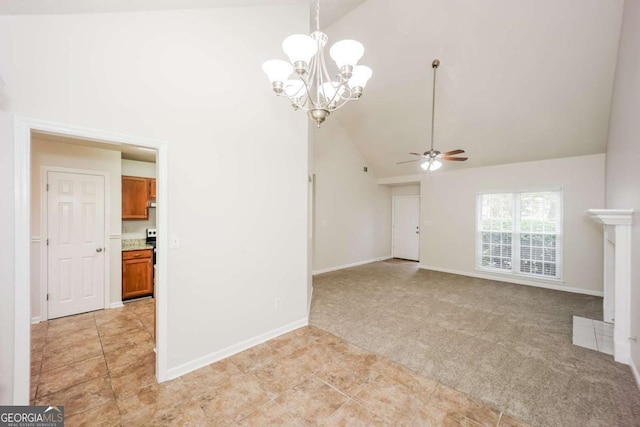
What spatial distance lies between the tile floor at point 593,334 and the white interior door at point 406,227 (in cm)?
450

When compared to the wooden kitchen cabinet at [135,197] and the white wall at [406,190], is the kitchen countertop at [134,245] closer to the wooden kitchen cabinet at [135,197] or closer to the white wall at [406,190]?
the wooden kitchen cabinet at [135,197]


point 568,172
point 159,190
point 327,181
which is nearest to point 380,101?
point 327,181

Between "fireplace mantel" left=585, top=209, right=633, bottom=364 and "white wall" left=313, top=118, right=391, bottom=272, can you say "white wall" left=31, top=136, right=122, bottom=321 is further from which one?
"fireplace mantel" left=585, top=209, right=633, bottom=364

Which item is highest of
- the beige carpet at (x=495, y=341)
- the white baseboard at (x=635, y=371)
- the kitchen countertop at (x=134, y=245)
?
the kitchen countertop at (x=134, y=245)

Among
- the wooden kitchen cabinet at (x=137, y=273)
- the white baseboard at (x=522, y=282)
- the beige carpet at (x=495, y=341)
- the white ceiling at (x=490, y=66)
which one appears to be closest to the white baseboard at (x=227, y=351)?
the beige carpet at (x=495, y=341)

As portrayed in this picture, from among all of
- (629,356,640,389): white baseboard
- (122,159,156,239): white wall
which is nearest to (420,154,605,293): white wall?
(629,356,640,389): white baseboard

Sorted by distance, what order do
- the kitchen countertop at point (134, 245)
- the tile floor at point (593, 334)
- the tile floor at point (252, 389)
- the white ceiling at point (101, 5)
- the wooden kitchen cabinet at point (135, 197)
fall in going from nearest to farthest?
1. the white ceiling at point (101, 5)
2. the tile floor at point (252, 389)
3. the tile floor at point (593, 334)
4. the kitchen countertop at point (134, 245)
5. the wooden kitchen cabinet at point (135, 197)

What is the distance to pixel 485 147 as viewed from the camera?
532 cm

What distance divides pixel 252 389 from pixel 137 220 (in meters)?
4.28

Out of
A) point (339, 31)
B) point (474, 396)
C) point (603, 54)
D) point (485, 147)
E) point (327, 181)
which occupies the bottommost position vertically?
point (474, 396)

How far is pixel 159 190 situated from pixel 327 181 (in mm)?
4541

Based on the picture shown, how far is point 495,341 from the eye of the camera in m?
2.98

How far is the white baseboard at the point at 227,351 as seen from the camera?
230 cm

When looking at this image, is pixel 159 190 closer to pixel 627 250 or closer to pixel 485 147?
pixel 627 250
